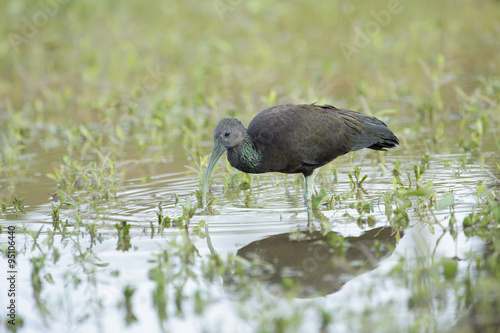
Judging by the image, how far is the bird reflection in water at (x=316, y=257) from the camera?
410cm

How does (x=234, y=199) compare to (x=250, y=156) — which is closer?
(x=250, y=156)

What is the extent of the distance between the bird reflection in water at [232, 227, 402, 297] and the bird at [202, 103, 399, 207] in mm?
945

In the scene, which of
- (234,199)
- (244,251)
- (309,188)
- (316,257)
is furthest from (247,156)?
(316,257)

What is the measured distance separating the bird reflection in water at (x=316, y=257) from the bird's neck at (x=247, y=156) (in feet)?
3.01

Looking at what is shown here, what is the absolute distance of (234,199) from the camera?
20.0 ft

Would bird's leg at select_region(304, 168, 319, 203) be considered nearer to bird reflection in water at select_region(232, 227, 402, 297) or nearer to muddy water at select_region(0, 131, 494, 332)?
muddy water at select_region(0, 131, 494, 332)

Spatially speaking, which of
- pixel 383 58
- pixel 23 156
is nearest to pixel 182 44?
pixel 383 58

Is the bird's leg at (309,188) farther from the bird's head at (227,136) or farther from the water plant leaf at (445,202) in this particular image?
the water plant leaf at (445,202)

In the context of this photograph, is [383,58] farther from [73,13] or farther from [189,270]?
[189,270]

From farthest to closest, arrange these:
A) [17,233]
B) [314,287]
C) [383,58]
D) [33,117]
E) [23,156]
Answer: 1. [383,58]
2. [33,117]
3. [23,156]
4. [17,233]
5. [314,287]

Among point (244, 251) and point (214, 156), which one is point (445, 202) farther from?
point (214, 156)

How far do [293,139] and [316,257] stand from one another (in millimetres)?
1502

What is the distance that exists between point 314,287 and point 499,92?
217 inches

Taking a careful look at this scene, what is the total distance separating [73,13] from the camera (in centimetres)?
1326
